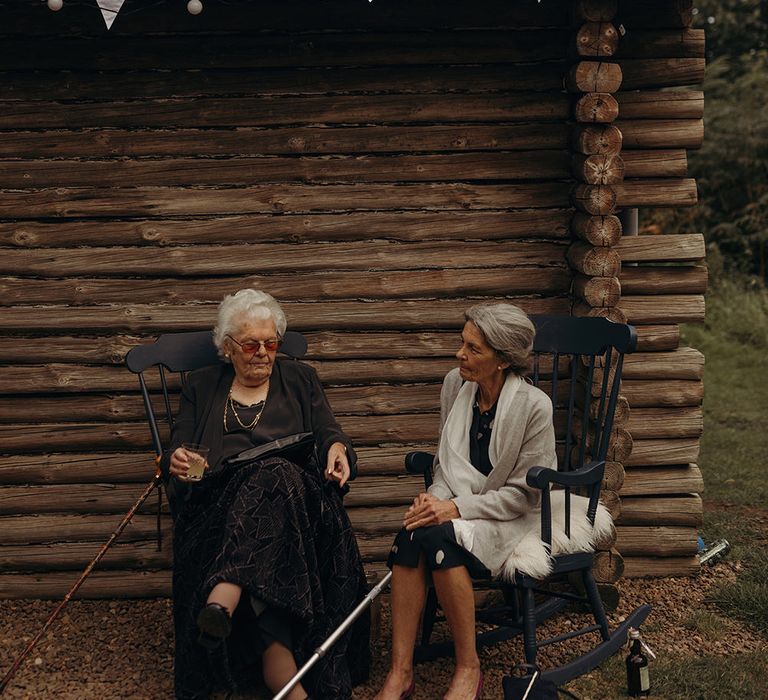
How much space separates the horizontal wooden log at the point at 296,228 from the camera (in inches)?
205

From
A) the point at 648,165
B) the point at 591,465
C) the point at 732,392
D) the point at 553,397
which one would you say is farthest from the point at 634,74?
the point at 732,392

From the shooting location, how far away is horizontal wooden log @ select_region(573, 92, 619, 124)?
4.86 m

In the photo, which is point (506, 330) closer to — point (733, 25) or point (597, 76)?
point (597, 76)

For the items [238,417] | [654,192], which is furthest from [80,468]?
[654,192]

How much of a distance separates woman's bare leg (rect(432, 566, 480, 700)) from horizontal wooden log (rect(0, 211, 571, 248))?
2.07 meters


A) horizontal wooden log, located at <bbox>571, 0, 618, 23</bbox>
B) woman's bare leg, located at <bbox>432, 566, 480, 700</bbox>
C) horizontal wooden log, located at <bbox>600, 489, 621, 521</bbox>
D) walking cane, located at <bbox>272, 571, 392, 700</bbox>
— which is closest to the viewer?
walking cane, located at <bbox>272, 571, 392, 700</bbox>

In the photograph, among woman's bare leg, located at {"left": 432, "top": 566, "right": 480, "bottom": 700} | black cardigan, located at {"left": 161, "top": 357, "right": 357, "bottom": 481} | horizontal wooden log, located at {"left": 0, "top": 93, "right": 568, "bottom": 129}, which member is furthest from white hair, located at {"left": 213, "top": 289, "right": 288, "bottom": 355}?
woman's bare leg, located at {"left": 432, "top": 566, "right": 480, "bottom": 700}

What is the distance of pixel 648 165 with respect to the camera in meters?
5.26

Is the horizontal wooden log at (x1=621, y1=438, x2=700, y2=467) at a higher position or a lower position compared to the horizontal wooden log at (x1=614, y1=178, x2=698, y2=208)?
lower

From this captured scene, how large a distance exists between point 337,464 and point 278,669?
946 millimetres

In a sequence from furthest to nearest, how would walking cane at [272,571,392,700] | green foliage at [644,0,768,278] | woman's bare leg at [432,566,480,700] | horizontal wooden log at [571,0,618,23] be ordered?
green foliage at [644,0,768,278] < horizontal wooden log at [571,0,618,23] < woman's bare leg at [432,566,480,700] < walking cane at [272,571,392,700]

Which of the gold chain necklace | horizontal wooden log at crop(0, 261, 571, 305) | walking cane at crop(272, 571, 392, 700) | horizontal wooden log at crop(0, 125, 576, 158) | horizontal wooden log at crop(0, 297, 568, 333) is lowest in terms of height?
walking cane at crop(272, 571, 392, 700)

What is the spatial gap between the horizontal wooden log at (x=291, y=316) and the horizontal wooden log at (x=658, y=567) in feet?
5.10

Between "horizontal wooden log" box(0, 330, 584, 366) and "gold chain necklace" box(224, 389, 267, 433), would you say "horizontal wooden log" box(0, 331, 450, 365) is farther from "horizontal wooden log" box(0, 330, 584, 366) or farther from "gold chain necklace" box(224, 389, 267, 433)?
"gold chain necklace" box(224, 389, 267, 433)
